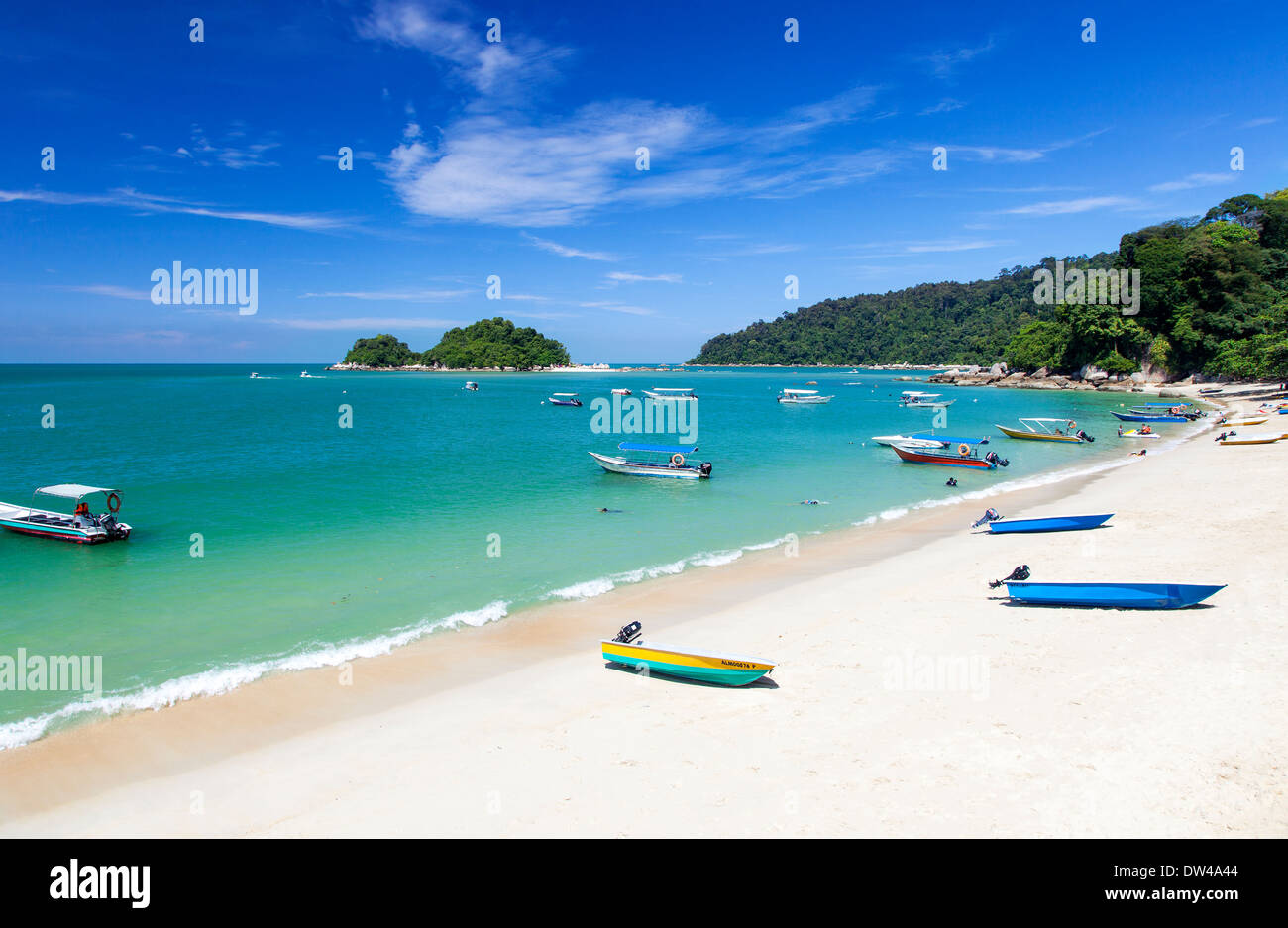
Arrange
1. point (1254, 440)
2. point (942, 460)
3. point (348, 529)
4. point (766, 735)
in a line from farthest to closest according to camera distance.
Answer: point (942, 460)
point (1254, 440)
point (348, 529)
point (766, 735)

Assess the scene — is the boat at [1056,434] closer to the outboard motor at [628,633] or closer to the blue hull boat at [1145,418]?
the blue hull boat at [1145,418]

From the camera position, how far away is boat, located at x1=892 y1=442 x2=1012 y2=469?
125 ft

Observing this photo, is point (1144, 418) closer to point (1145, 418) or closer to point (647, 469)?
point (1145, 418)

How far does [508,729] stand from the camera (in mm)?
9930

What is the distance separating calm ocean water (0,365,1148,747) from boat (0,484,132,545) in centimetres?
45

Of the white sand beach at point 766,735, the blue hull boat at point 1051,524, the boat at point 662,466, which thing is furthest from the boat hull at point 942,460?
the white sand beach at point 766,735

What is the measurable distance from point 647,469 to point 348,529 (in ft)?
54.9

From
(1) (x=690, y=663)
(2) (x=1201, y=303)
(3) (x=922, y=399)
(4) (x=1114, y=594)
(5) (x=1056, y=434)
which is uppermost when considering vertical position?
(2) (x=1201, y=303)

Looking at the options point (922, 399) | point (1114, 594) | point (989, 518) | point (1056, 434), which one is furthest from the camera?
point (922, 399)

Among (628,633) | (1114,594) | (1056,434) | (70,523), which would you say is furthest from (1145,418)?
(70,523)

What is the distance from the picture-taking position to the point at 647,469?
35.9m

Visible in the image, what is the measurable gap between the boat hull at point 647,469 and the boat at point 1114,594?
2139 cm

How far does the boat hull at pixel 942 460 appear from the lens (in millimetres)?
38188
